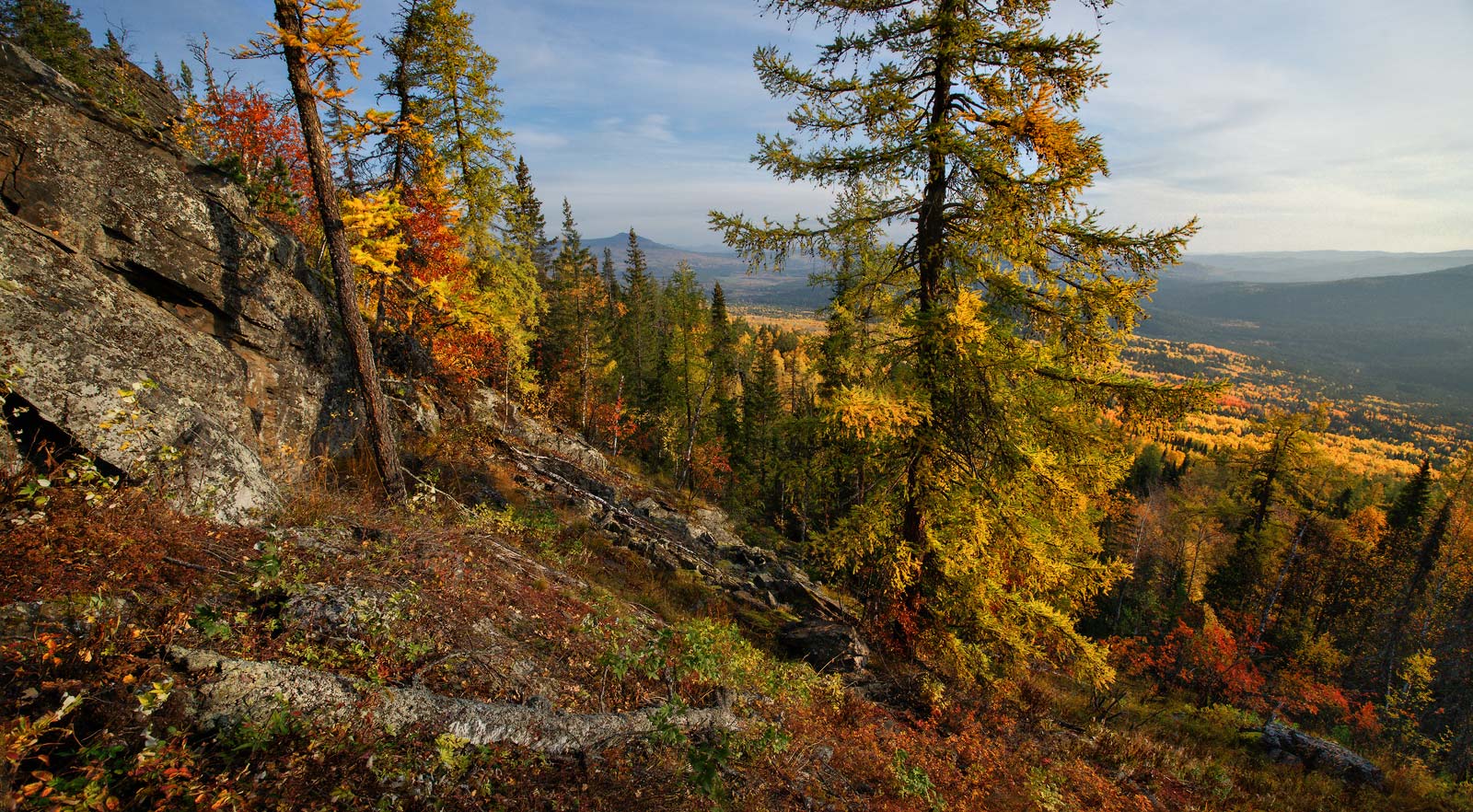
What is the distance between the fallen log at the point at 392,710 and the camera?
137 inches

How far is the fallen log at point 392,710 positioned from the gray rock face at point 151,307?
246 centimetres

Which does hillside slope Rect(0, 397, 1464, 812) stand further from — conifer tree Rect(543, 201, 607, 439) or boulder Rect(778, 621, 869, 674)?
conifer tree Rect(543, 201, 607, 439)

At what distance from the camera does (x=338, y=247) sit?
333 inches

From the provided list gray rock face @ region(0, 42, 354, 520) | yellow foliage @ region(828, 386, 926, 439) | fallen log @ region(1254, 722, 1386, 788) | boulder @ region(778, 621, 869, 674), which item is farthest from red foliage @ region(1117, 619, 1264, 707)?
gray rock face @ region(0, 42, 354, 520)

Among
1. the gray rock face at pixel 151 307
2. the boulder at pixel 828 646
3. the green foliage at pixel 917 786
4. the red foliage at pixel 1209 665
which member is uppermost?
the gray rock face at pixel 151 307

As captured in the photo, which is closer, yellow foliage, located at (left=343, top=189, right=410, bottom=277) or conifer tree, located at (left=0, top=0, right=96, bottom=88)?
yellow foliage, located at (left=343, top=189, right=410, bottom=277)

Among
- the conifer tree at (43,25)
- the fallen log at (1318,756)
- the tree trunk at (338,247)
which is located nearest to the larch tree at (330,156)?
the tree trunk at (338,247)

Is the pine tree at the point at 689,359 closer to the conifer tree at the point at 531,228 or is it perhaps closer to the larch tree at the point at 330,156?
the conifer tree at the point at 531,228

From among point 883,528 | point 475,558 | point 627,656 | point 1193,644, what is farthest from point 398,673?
point 1193,644

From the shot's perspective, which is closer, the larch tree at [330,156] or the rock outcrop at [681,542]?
the larch tree at [330,156]

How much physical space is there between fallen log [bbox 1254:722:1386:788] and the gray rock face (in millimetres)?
19694

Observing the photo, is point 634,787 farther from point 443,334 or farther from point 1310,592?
point 1310,592

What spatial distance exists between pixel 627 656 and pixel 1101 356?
26.2 ft

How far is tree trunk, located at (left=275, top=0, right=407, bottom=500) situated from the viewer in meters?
7.60
